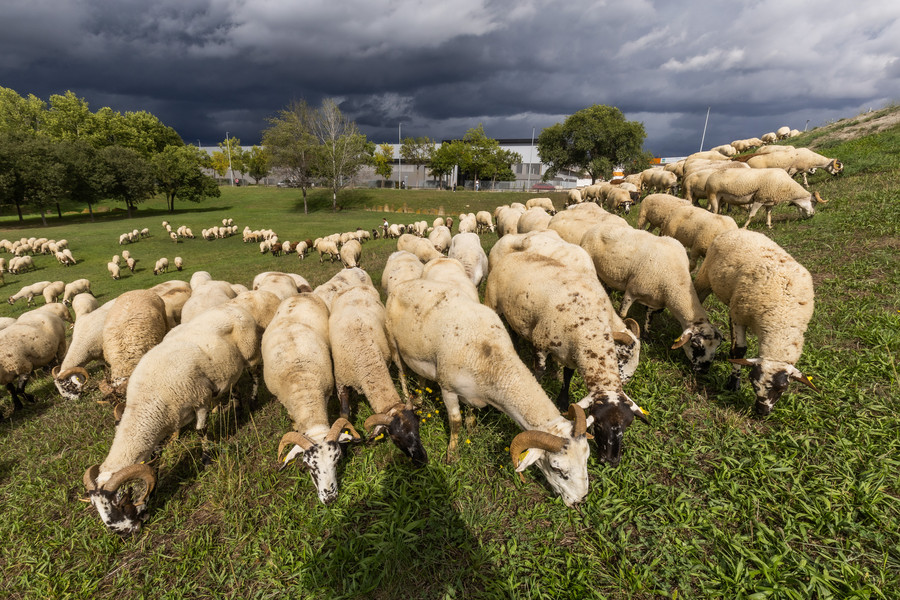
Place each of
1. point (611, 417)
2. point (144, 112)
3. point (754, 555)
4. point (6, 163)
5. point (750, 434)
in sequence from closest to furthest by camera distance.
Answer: point (754, 555) → point (611, 417) → point (750, 434) → point (6, 163) → point (144, 112)

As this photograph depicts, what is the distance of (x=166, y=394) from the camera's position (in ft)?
16.6

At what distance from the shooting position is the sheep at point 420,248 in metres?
13.0

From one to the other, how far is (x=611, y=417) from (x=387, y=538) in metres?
3.15

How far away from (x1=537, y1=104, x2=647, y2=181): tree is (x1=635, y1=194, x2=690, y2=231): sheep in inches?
1790

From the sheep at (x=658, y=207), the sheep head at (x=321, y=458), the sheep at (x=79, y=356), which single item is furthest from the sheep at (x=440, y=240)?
the sheep head at (x=321, y=458)

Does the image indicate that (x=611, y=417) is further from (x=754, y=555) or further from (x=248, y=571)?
(x=248, y=571)

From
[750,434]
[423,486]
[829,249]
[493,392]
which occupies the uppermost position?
[829,249]

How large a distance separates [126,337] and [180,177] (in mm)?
56516

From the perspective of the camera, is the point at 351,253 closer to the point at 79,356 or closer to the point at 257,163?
the point at 79,356

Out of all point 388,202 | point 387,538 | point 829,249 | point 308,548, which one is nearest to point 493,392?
point 387,538

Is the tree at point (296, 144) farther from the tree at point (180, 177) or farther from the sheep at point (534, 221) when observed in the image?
the sheep at point (534, 221)

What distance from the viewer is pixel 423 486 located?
4.66m

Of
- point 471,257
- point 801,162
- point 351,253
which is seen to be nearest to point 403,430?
point 471,257

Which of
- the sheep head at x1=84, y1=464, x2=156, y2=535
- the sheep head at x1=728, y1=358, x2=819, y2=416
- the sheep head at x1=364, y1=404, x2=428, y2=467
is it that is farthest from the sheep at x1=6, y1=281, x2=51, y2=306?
the sheep head at x1=728, y1=358, x2=819, y2=416
